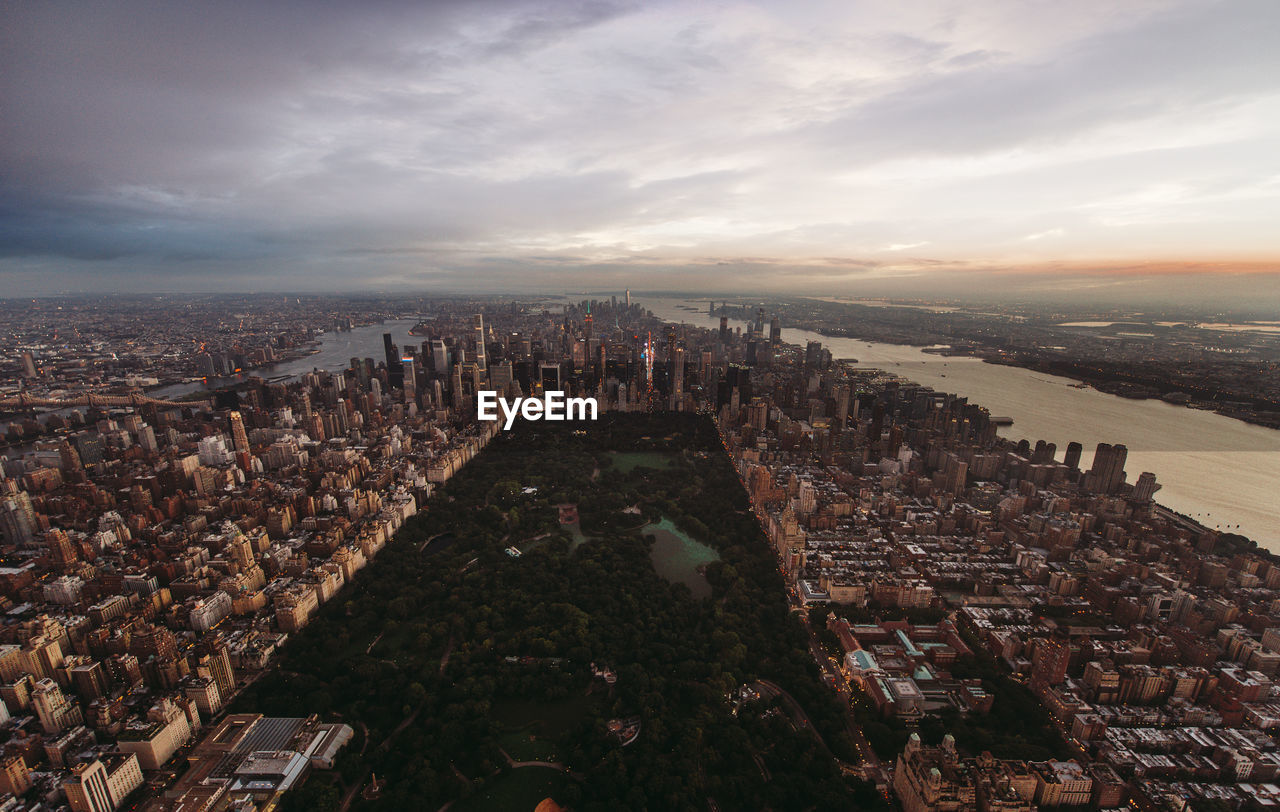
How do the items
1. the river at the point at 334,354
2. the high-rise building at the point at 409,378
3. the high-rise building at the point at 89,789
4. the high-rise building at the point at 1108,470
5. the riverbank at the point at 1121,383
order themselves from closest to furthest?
A: the high-rise building at the point at 89,789
the high-rise building at the point at 1108,470
the riverbank at the point at 1121,383
the high-rise building at the point at 409,378
the river at the point at 334,354

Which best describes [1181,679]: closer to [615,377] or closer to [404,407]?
[615,377]

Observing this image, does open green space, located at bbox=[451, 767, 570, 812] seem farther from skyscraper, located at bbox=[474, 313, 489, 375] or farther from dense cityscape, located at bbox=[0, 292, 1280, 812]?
skyscraper, located at bbox=[474, 313, 489, 375]

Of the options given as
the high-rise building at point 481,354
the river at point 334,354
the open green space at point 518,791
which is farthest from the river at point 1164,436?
the river at point 334,354

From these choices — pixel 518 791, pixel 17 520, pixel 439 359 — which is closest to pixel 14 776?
pixel 518 791

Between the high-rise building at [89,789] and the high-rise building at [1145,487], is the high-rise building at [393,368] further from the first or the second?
the high-rise building at [1145,487]

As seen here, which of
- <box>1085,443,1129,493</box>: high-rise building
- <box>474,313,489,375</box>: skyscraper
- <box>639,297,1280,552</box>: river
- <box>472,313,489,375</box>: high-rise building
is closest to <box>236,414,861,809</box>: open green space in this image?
<box>1085,443,1129,493</box>: high-rise building
